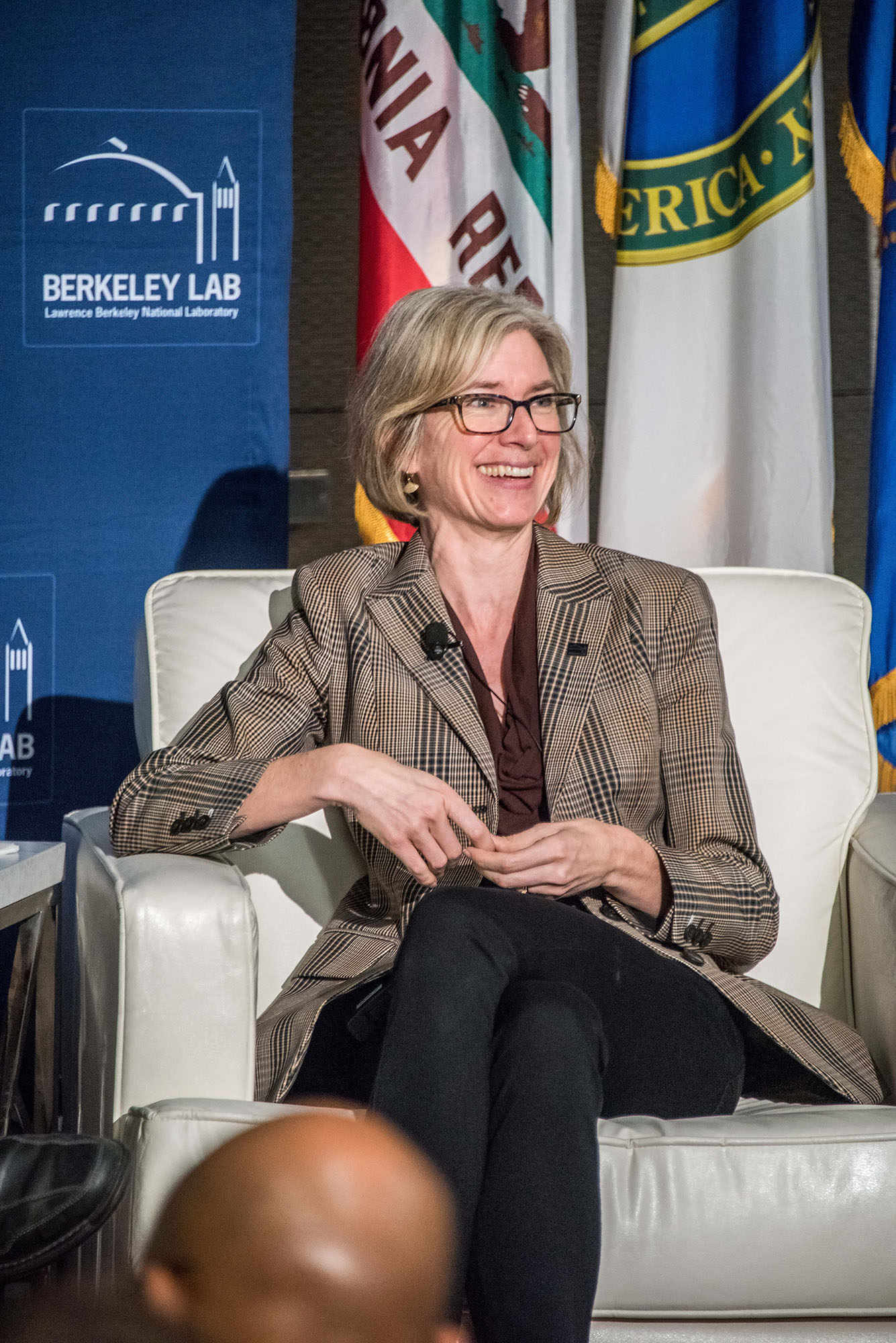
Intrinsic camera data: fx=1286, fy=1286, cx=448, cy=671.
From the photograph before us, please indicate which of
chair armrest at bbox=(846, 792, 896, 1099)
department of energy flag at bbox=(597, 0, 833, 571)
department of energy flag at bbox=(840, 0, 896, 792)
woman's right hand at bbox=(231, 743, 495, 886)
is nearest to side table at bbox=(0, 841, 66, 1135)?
woman's right hand at bbox=(231, 743, 495, 886)

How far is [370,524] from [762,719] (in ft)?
2.54

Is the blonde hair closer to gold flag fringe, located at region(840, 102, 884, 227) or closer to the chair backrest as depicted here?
the chair backrest

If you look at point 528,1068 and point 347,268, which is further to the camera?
point 347,268

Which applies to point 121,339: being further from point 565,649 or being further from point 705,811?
point 705,811

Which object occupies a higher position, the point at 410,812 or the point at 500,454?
the point at 500,454

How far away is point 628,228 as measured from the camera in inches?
89.0

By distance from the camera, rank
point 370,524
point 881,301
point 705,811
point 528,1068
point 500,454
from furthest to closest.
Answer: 1. point 881,301
2. point 370,524
3. point 500,454
4. point 705,811
5. point 528,1068

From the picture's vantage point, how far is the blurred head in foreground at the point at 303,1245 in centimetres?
50

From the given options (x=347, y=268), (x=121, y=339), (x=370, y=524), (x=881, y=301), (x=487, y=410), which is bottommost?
(x=370, y=524)

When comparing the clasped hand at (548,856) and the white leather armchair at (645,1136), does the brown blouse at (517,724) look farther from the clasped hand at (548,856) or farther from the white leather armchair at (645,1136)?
the white leather armchair at (645,1136)

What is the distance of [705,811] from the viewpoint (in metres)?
1.48

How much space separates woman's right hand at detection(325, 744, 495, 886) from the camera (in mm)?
1331

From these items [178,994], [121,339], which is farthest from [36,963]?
[121,339]

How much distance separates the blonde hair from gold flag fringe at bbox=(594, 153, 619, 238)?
24.7 inches
